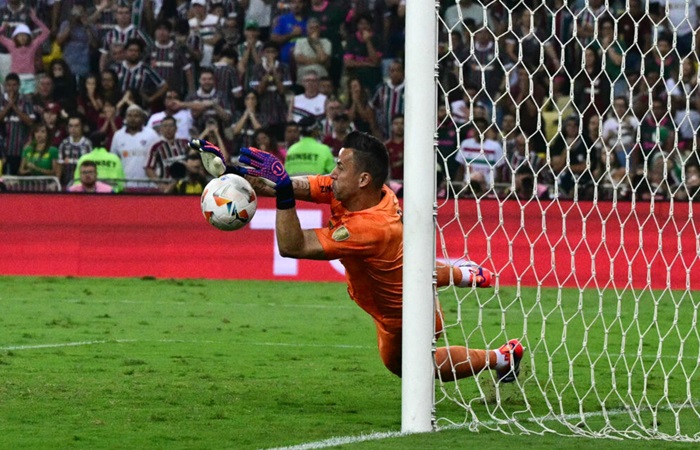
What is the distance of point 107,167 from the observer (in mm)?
16297

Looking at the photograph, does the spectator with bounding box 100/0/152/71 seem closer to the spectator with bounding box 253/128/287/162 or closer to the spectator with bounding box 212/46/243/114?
the spectator with bounding box 212/46/243/114

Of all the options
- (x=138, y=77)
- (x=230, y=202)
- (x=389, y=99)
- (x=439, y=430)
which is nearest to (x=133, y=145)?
(x=138, y=77)

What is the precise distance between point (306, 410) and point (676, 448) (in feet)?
A: 6.49

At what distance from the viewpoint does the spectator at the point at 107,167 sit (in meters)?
16.0

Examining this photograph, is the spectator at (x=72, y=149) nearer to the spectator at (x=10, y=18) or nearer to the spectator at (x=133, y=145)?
the spectator at (x=133, y=145)

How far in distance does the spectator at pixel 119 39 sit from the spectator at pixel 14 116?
1200mm

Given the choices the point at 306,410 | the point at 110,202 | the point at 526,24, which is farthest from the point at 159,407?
the point at 526,24

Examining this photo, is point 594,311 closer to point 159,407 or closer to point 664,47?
point 664,47

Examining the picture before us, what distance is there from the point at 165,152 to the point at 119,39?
2.43m

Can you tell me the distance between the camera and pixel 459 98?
1650 cm

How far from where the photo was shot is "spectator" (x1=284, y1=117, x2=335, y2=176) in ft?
51.9

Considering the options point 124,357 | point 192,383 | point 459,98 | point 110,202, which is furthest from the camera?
point 459,98

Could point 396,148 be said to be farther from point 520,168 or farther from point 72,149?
point 72,149

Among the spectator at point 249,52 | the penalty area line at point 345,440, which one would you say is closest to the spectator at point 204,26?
the spectator at point 249,52
